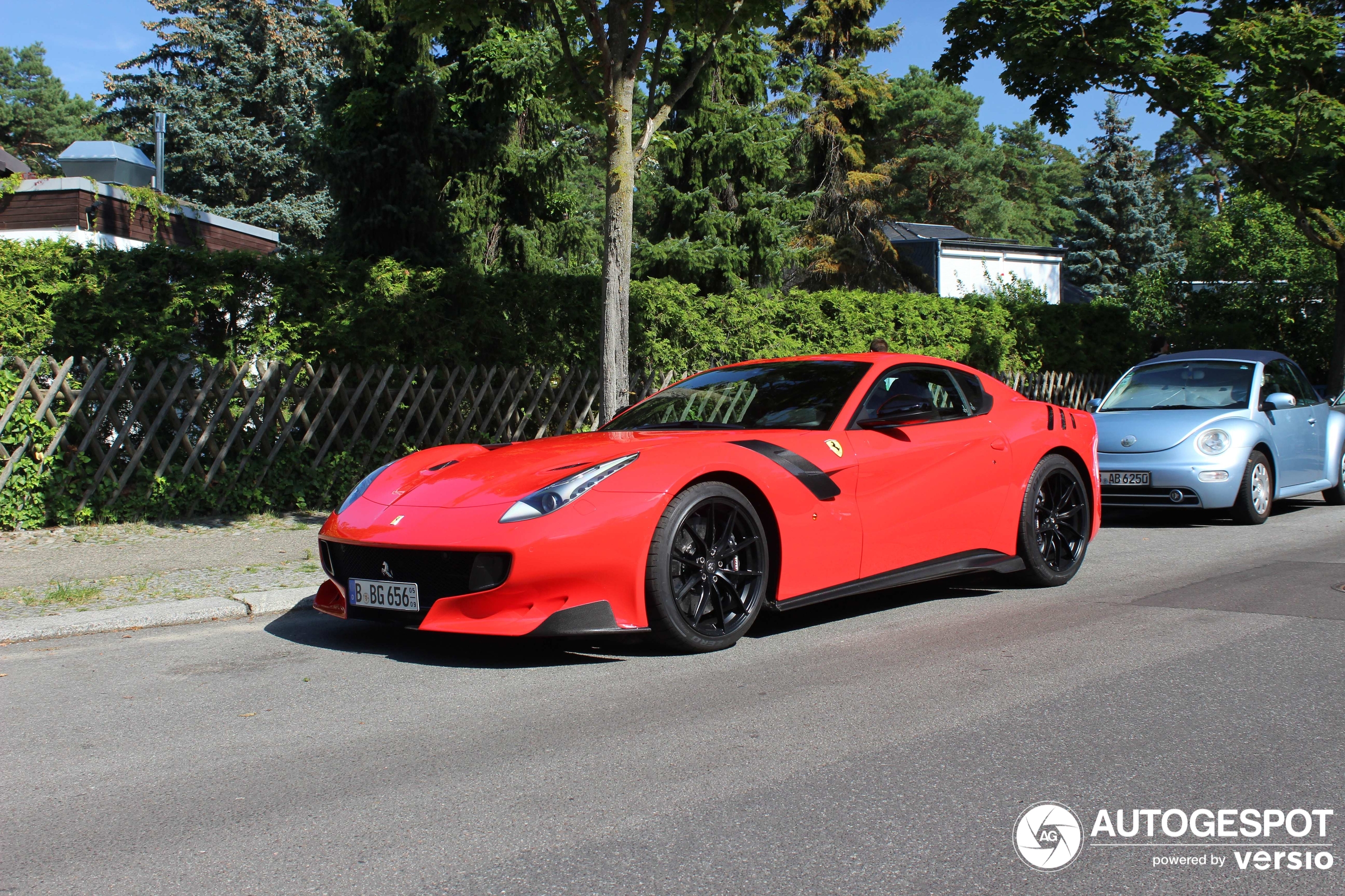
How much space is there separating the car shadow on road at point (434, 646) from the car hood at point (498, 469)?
0.72m

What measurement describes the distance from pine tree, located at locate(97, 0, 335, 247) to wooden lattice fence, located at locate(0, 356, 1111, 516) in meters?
27.7

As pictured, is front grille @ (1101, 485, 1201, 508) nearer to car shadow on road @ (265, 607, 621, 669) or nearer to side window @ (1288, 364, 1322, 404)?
side window @ (1288, 364, 1322, 404)

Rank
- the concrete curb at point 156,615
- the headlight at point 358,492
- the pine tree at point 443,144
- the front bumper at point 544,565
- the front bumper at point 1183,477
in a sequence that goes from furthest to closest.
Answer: the pine tree at point 443,144, the front bumper at point 1183,477, the concrete curb at point 156,615, the headlight at point 358,492, the front bumper at point 544,565

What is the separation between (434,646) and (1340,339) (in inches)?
724

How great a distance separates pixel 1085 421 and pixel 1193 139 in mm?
78868

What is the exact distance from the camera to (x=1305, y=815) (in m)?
3.25

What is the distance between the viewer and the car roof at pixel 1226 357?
11336 mm

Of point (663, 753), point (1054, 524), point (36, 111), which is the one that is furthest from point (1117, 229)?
point (36, 111)

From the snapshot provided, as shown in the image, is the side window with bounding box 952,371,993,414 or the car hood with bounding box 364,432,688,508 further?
the side window with bounding box 952,371,993,414

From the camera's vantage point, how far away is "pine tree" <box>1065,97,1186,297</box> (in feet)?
174

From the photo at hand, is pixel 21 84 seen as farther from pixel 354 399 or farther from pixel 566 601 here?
pixel 566 601

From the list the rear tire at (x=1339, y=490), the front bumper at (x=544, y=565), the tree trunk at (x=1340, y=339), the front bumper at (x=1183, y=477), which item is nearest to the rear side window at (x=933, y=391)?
the front bumper at (x=544, y=565)

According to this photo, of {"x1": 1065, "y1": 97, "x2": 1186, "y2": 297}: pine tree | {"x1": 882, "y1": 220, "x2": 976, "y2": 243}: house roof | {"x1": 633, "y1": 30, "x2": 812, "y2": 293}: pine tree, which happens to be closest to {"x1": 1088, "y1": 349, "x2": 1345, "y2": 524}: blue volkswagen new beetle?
{"x1": 633, "y1": 30, "x2": 812, "y2": 293}: pine tree

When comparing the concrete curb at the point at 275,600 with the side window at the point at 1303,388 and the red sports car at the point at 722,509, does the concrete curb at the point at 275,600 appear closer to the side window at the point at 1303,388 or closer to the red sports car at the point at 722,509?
the red sports car at the point at 722,509
